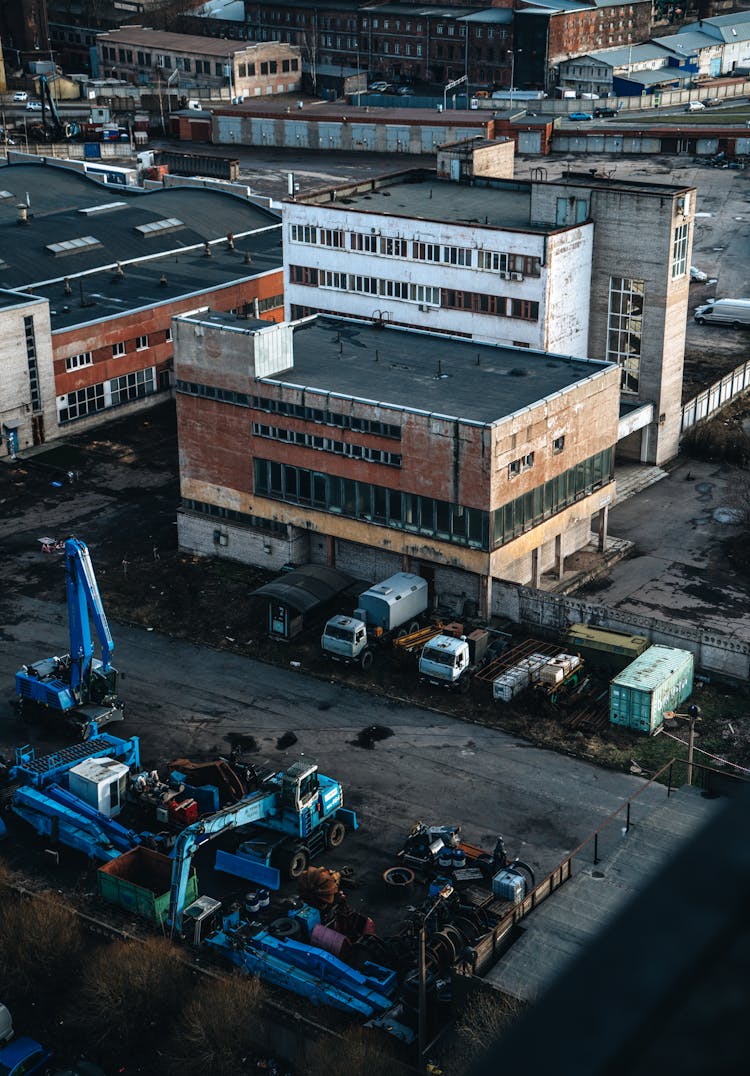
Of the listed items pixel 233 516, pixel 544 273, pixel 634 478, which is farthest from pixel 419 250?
pixel 233 516

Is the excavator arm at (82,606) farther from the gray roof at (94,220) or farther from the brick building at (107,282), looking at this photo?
the gray roof at (94,220)

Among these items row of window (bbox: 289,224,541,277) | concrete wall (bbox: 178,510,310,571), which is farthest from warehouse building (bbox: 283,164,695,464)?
concrete wall (bbox: 178,510,310,571)

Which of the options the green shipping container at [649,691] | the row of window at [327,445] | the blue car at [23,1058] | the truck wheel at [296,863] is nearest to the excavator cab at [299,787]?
the truck wheel at [296,863]

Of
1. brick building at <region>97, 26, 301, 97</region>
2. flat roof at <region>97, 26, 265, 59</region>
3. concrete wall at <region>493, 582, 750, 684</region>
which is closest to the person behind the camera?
concrete wall at <region>493, 582, 750, 684</region>

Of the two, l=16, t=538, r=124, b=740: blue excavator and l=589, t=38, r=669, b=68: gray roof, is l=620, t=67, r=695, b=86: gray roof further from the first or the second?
l=16, t=538, r=124, b=740: blue excavator

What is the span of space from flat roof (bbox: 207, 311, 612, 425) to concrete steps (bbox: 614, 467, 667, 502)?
10.1 m

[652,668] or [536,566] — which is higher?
[536,566]

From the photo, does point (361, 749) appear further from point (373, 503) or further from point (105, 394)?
point (105, 394)

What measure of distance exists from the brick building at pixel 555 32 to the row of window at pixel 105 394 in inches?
4409

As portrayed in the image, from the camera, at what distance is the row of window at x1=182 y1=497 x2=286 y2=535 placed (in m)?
62.5

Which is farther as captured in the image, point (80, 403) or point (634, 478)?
point (80, 403)

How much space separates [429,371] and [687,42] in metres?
141

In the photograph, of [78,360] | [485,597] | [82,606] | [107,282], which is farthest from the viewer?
[107,282]

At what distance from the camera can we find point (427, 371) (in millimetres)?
63562
